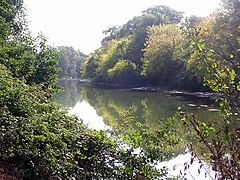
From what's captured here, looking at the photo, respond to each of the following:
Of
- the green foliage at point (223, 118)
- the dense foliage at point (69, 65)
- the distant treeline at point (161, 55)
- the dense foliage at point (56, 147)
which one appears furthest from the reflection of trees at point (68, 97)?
the dense foliage at point (69, 65)

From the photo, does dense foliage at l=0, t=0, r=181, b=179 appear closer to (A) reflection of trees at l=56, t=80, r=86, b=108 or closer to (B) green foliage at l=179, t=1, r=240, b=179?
(B) green foliage at l=179, t=1, r=240, b=179

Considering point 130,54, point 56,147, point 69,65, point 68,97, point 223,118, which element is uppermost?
point 130,54

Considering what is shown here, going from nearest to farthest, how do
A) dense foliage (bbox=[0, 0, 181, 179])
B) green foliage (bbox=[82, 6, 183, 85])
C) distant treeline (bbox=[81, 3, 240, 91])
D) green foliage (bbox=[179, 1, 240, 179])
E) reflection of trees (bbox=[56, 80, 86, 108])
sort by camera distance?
green foliage (bbox=[179, 1, 240, 179]) → dense foliage (bbox=[0, 0, 181, 179]) → reflection of trees (bbox=[56, 80, 86, 108]) → distant treeline (bbox=[81, 3, 240, 91]) → green foliage (bbox=[82, 6, 183, 85])

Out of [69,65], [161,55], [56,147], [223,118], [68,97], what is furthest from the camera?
[69,65]

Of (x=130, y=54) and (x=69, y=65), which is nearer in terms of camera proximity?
(x=130, y=54)

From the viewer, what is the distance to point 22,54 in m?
11.9

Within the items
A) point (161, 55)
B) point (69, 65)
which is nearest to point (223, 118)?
point (161, 55)

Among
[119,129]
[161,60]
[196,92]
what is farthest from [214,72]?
[161,60]

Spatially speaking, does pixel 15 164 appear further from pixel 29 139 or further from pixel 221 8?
pixel 221 8

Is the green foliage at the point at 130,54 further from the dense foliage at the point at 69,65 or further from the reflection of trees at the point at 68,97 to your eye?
the dense foliage at the point at 69,65

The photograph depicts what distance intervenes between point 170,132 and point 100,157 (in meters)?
1.46

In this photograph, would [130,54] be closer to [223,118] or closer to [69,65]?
[223,118]

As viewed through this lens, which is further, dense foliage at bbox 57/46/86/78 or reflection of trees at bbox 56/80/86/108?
dense foliage at bbox 57/46/86/78

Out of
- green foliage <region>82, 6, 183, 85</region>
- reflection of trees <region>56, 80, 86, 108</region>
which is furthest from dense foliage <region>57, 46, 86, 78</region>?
reflection of trees <region>56, 80, 86, 108</region>
